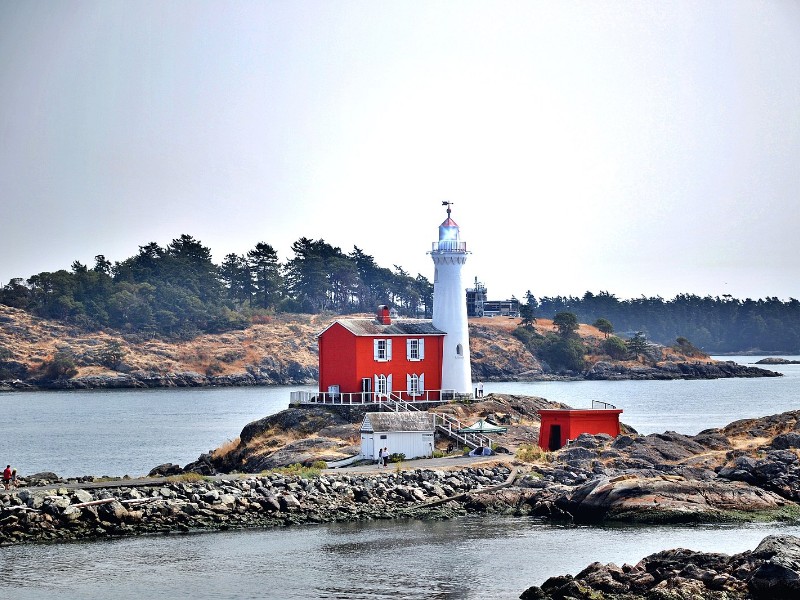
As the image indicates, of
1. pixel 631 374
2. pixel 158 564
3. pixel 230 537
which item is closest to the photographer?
pixel 158 564

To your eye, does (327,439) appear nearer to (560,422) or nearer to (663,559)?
(560,422)

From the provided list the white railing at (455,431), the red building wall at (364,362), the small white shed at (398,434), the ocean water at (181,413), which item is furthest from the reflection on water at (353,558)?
the ocean water at (181,413)

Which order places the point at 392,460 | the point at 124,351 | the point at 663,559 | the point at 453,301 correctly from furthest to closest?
the point at 124,351 → the point at 453,301 → the point at 392,460 → the point at 663,559

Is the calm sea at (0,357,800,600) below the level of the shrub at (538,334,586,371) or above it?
below

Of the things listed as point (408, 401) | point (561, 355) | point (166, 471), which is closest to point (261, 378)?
point (561, 355)

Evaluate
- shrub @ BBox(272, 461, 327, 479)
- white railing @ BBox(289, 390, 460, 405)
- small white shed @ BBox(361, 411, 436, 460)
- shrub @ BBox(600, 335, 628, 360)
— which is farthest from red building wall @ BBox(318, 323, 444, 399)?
shrub @ BBox(600, 335, 628, 360)

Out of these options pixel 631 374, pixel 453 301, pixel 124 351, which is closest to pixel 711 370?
pixel 631 374

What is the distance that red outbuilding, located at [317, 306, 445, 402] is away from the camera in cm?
5412

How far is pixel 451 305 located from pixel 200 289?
8904 centimetres

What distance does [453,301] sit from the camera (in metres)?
56.8

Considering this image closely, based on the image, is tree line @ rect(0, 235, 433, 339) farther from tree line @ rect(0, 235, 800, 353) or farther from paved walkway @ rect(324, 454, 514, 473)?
paved walkway @ rect(324, 454, 514, 473)

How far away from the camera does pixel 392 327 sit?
55.9 meters

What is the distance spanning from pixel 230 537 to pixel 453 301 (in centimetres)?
2320

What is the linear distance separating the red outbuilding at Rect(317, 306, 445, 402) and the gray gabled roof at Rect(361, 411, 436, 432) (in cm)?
549
